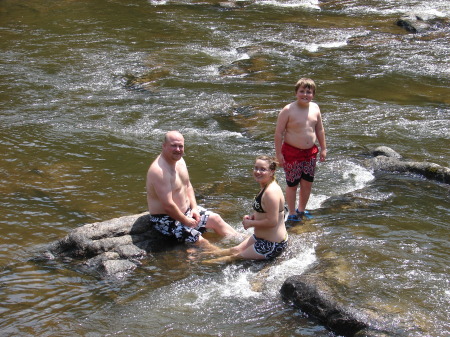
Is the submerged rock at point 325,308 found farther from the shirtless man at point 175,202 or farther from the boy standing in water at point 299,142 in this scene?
the boy standing in water at point 299,142

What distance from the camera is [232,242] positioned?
725 centimetres

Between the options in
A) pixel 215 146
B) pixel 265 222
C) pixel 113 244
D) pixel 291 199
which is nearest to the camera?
pixel 265 222

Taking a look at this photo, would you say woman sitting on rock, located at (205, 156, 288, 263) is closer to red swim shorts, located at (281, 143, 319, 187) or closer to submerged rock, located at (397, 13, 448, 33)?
red swim shorts, located at (281, 143, 319, 187)

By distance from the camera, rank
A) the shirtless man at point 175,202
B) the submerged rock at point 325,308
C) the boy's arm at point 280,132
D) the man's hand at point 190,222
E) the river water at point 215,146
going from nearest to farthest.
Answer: the submerged rock at point 325,308
the river water at point 215,146
the shirtless man at point 175,202
the man's hand at point 190,222
the boy's arm at point 280,132

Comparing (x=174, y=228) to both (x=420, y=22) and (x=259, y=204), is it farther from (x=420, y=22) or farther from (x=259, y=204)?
(x=420, y=22)

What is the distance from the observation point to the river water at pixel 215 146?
5.78 m

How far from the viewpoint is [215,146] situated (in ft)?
35.9

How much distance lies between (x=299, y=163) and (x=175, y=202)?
5.56 ft

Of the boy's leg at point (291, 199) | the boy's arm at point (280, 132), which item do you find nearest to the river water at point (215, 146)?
the boy's leg at point (291, 199)

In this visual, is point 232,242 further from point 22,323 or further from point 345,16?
point 345,16

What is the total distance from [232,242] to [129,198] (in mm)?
2257

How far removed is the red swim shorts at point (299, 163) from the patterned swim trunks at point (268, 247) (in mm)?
1306

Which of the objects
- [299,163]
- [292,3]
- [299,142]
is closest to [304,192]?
[299,163]

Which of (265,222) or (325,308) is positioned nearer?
(325,308)
